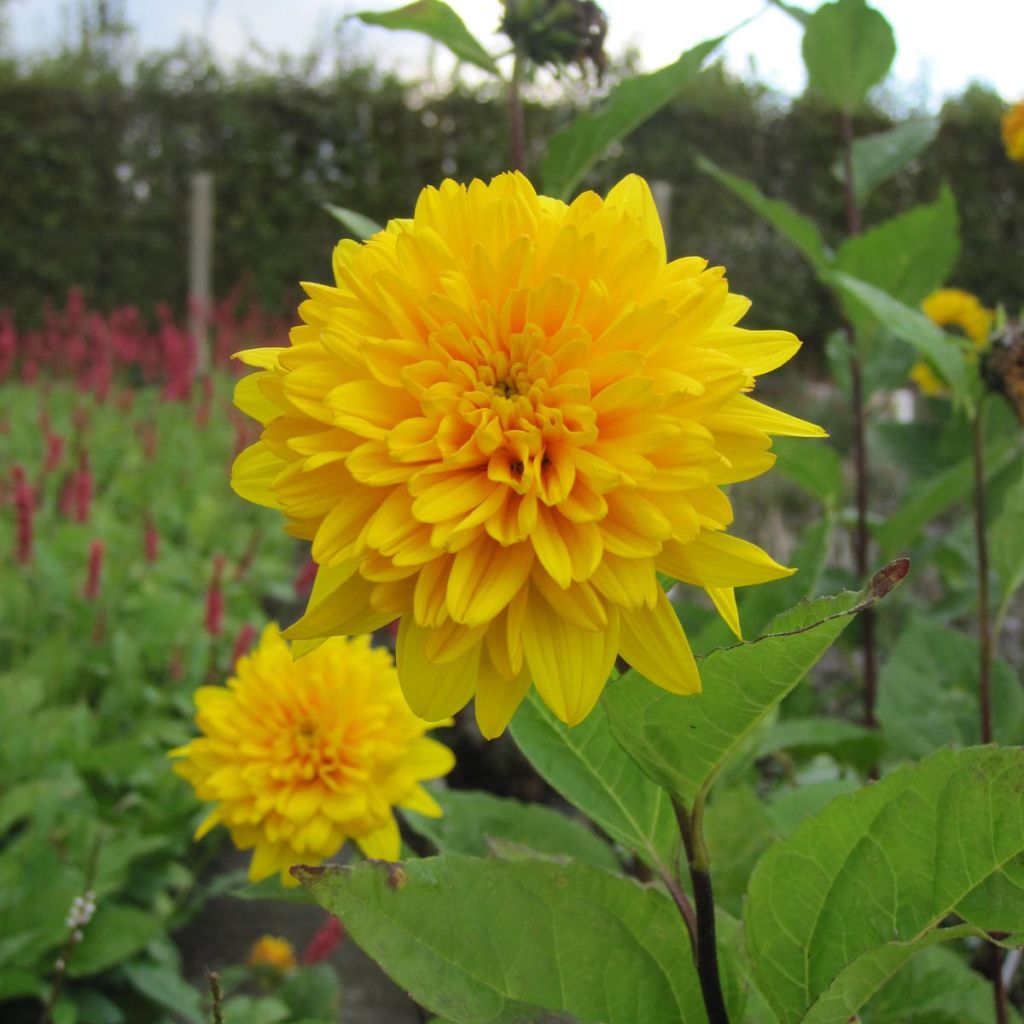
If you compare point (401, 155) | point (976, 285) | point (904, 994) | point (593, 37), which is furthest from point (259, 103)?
point (904, 994)

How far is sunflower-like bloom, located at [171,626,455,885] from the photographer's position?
1.05 metres

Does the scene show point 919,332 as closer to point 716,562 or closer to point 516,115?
point 516,115

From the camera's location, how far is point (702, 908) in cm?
63

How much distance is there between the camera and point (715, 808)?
1075mm

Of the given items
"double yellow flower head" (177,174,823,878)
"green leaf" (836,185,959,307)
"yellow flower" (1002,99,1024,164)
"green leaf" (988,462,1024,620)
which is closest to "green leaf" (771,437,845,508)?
"green leaf" (836,185,959,307)

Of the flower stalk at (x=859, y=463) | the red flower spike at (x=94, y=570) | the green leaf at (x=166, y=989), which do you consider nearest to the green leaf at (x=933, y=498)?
the flower stalk at (x=859, y=463)

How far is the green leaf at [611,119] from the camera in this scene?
1.01 metres

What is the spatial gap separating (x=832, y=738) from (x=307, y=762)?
2.13 feet

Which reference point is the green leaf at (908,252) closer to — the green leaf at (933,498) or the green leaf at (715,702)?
the green leaf at (933,498)

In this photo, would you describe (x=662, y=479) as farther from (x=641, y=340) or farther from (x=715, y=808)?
(x=715, y=808)

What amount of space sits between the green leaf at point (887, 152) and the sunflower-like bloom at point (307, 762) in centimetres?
113

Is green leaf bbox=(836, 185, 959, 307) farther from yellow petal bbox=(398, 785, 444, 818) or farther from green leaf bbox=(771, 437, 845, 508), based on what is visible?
yellow petal bbox=(398, 785, 444, 818)

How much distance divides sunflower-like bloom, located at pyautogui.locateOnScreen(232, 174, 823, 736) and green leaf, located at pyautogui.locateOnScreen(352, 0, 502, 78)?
45 cm

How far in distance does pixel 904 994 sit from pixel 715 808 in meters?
0.24
